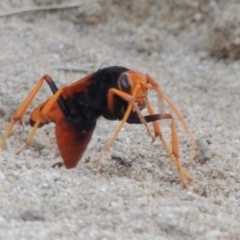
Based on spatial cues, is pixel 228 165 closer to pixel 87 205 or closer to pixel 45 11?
pixel 87 205

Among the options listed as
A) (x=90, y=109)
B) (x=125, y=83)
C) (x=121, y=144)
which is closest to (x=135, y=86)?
(x=125, y=83)

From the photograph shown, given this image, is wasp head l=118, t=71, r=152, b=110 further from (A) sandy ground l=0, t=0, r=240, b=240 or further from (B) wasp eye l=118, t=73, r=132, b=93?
(A) sandy ground l=0, t=0, r=240, b=240

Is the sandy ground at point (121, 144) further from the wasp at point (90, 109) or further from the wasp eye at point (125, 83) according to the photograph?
the wasp eye at point (125, 83)

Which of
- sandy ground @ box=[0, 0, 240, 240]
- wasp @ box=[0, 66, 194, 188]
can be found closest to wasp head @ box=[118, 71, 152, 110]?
wasp @ box=[0, 66, 194, 188]

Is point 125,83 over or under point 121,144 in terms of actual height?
over

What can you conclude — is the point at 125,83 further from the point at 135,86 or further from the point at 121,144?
the point at 121,144

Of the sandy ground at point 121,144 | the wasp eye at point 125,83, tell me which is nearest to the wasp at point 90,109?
the wasp eye at point 125,83
